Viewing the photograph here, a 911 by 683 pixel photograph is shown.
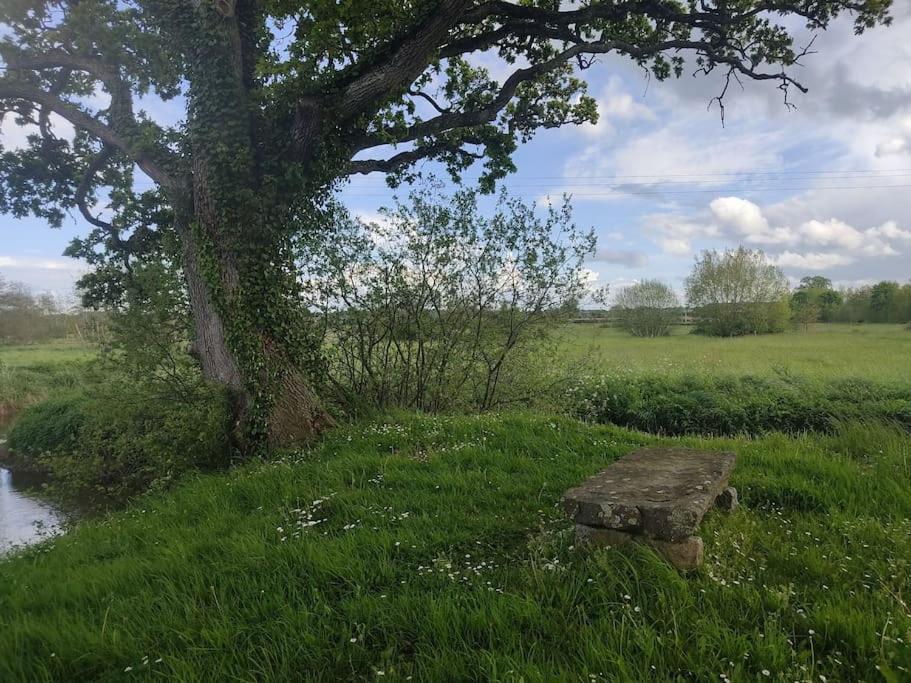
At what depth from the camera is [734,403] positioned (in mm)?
14242

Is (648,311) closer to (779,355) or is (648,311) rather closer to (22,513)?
(779,355)

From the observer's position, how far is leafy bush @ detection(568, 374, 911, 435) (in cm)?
1291

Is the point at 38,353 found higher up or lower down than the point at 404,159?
lower down

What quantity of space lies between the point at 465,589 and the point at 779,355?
106 feet

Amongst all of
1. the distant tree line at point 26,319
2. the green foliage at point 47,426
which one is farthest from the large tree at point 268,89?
the distant tree line at point 26,319

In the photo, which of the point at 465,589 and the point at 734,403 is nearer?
the point at 465,589

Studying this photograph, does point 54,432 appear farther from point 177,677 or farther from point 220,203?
point 177,677

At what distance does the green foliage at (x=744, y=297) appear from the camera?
166 ft

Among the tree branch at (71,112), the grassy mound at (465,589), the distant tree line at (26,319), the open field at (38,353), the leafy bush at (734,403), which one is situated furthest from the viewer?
the distant tree line at (26,319)

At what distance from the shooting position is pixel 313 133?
8023 mm

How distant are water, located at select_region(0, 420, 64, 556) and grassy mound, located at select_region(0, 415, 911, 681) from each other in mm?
4806

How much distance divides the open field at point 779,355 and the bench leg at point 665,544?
8.75m

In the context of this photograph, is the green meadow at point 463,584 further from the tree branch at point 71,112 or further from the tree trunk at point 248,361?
the tree branch at point 71,112

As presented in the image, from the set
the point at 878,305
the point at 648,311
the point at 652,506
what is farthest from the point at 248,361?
the point at 878,305
